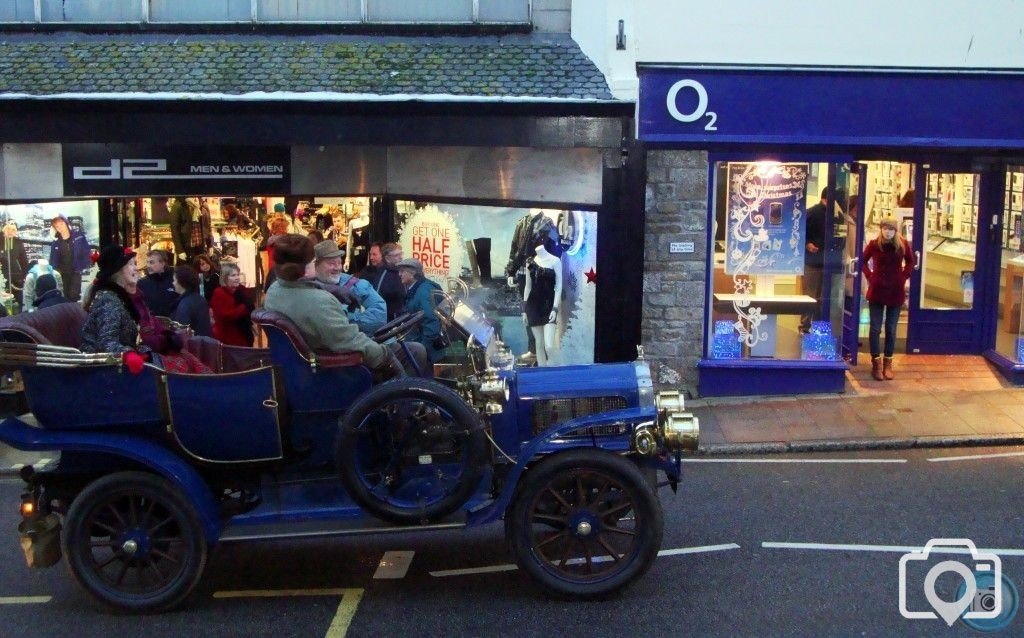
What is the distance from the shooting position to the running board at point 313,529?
6586 millimetres

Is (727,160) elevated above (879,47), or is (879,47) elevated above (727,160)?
(879,47)

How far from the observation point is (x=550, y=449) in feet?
21.9

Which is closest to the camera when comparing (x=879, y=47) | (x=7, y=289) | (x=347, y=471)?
(x=347, y=471)

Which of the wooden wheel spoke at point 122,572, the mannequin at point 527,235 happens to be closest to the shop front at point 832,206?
the mannequin at point 527,235

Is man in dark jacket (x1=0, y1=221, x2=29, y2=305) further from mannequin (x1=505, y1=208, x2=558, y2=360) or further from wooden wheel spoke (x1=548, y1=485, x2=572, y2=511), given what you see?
wooden wheel spoke (x1=548, y1=485, x2=572, y2=511)

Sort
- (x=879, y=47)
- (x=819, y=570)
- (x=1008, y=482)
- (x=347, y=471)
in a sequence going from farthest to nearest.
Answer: (x=879, y=47)
(x=1008, y=482)
(x=819, y=570)
(x=347, y=471)

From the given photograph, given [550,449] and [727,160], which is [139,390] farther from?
[727,160]

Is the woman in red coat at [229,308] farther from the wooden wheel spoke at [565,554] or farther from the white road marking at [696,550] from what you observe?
the wooden wheel spoke at [565,554]

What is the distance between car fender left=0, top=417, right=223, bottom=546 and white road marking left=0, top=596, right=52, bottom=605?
1.01 meters

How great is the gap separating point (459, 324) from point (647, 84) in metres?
5.96

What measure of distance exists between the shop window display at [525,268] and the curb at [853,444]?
2.61m

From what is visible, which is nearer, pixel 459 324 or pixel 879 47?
pixel 459 324

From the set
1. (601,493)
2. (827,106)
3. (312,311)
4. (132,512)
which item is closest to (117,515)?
(132,512)

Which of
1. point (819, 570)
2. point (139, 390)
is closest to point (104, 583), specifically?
point (139, 390)
